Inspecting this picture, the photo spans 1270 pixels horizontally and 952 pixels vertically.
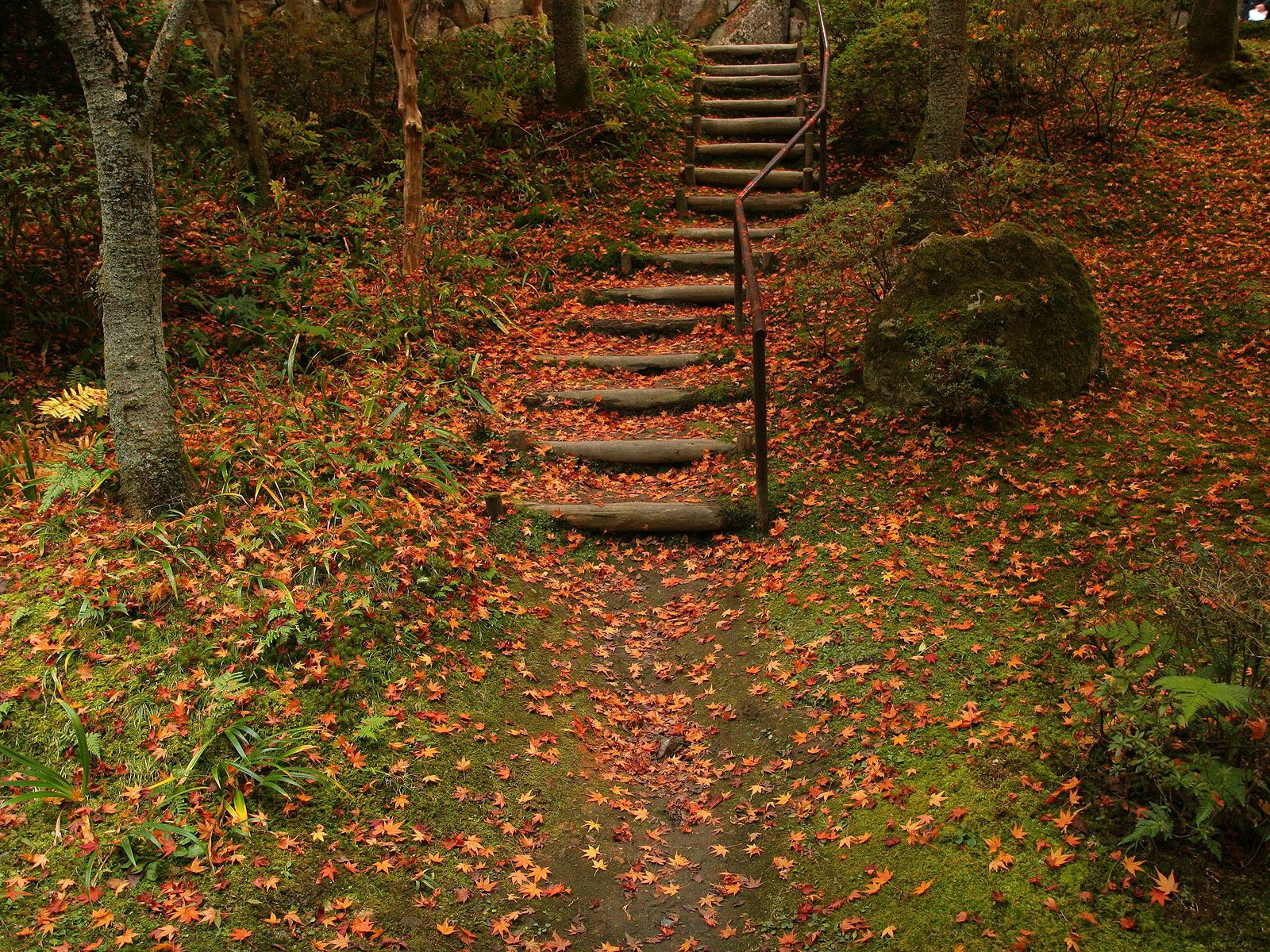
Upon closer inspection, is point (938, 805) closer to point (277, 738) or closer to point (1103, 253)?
point (277, 738)

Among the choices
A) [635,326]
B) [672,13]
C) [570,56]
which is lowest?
[635,326]

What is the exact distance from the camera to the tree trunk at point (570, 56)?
12070mm

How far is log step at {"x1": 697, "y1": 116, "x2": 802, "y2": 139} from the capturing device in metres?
12.8

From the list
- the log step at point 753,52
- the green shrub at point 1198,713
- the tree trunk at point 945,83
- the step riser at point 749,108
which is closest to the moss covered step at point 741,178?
the step riser at point 749,108

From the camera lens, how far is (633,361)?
27.9 ft

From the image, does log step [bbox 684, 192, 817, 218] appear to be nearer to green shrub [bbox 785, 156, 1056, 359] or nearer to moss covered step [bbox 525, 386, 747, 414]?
green shrub [bbox 785, 156, 1056, 359]

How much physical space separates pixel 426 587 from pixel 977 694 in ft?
10.3

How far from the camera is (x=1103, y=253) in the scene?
29.8ft

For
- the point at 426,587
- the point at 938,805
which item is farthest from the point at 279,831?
the point at 938,805

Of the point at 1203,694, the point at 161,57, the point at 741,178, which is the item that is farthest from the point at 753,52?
the point at 1203,694

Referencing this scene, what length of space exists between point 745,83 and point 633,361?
25.9 feet

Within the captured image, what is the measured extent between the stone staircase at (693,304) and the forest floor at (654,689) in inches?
8.9

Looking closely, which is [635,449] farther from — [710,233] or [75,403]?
[710,233]

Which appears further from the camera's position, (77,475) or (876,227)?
(876,227)
